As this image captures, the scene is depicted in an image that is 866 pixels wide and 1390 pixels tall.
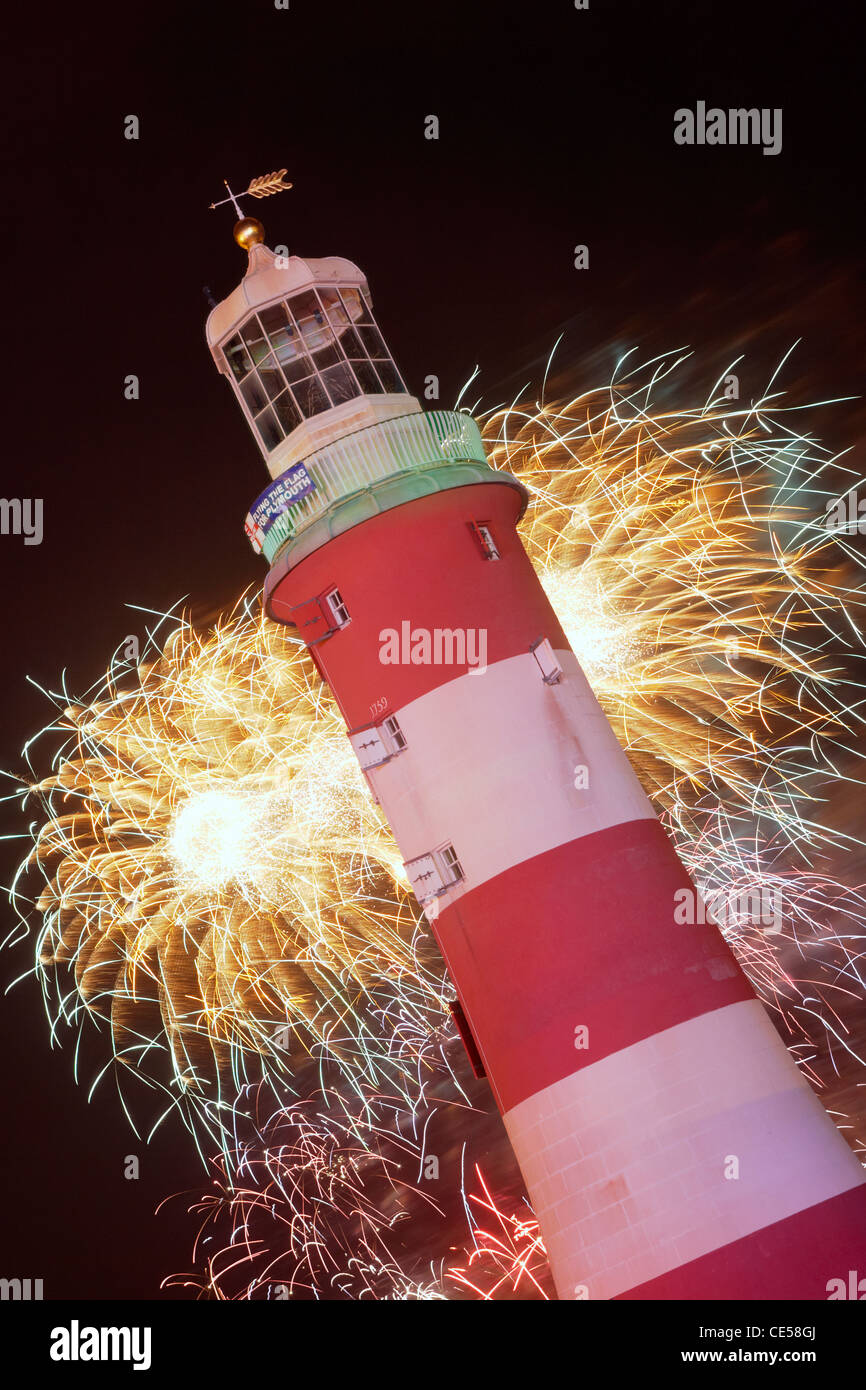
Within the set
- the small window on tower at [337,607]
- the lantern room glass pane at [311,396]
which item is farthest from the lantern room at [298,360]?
the small window on tower at [337,607]

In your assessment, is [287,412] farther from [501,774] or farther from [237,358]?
[501,774]

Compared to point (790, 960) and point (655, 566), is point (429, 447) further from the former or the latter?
point (790, 960)

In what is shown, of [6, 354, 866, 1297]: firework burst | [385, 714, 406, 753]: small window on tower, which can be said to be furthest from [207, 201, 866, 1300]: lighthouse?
[6, 354, 866, 1297]: firework burst

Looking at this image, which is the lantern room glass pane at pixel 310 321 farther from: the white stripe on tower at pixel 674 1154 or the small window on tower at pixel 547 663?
the white stripe on tower at pixel 674 1154

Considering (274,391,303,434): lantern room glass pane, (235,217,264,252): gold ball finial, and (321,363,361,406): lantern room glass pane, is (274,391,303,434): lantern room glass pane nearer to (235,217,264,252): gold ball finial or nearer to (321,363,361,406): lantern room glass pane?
(321,363,361,406): lantern room glass pane
